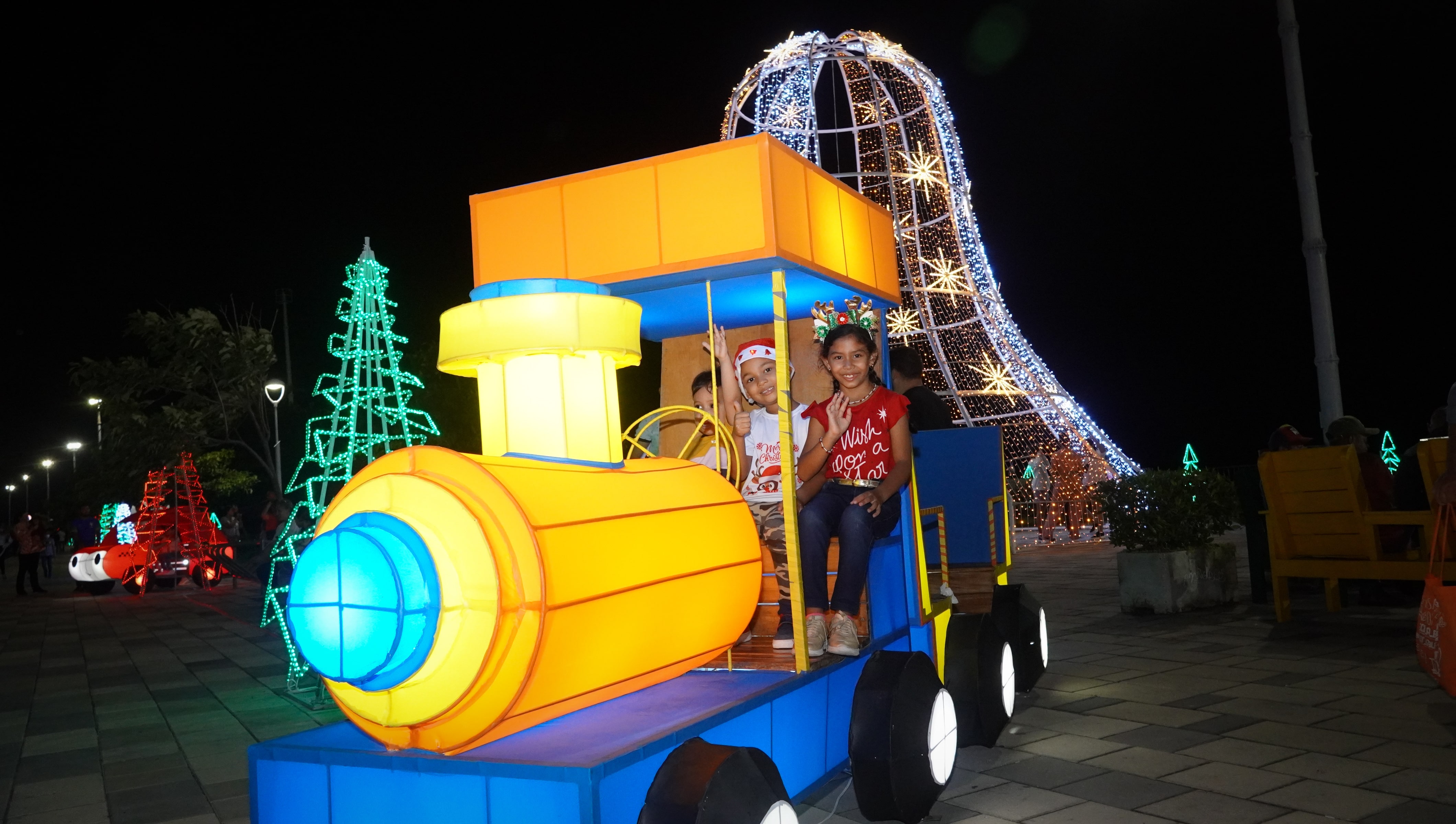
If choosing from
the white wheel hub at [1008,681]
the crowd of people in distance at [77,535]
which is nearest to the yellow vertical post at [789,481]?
the white wheel hub at [1008,681]

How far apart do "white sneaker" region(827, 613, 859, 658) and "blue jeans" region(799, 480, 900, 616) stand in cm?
4

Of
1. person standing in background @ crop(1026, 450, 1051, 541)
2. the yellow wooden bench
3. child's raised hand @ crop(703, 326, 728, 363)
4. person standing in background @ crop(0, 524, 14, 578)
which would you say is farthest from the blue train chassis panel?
person standing in background @ crop(0, 524, 14, 578)

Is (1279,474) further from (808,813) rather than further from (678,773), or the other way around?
(678,773)

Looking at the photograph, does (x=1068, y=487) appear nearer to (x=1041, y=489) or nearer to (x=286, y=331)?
(x=1041, y=489)

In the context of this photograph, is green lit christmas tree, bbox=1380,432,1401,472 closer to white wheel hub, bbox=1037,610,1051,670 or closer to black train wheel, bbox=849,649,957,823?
white wheel hub, bbox=1037,610,1051,670

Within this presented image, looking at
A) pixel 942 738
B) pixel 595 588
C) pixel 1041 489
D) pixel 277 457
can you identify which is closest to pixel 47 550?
pixel 277 457

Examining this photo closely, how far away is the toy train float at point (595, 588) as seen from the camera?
2199mm

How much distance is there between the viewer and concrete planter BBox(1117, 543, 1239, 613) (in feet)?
27.2

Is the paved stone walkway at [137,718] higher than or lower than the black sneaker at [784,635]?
lower

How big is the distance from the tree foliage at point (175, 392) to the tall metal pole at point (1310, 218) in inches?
784

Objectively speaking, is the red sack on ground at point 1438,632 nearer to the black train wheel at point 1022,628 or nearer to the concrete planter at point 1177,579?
the black train wheel at point 1022,628

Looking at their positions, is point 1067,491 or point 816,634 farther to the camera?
point 1067,491

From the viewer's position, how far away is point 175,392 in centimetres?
2261

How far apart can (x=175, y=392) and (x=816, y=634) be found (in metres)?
23.2
